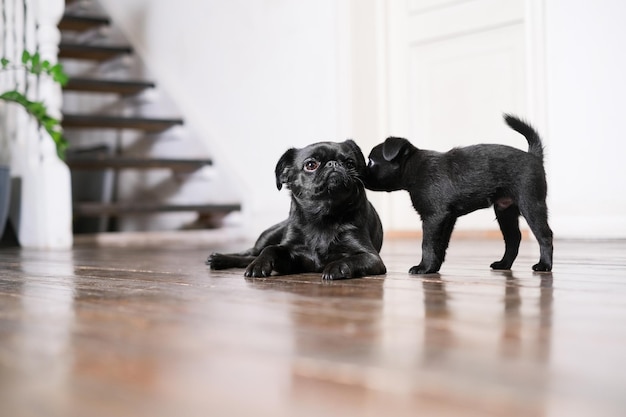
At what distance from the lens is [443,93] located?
4.38 meters

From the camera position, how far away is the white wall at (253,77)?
4520mm

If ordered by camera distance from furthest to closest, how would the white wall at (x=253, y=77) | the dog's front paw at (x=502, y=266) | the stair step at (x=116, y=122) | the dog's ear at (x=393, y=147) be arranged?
the stair step at (x=116, y=122)
the white wall at (x=253, y=77)
the dog's front paw at (x=502, y=266)
the dog's ear at (x=393, y=147)

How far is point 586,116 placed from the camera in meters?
3.41

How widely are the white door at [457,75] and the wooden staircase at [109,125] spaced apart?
1.38 metres

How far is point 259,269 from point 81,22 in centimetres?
495

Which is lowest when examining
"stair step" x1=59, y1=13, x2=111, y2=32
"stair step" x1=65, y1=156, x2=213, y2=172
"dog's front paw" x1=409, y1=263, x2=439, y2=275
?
"dog's front paw" x1=409, y1=263, x2=439, y2=275

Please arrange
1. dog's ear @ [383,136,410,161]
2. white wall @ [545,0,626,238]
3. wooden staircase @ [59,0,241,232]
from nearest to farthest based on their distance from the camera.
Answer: dog's ear @ [383,136,410,161] < white wall @ [545,0,626,238] < wooden staircase @ [59,0,241,232]

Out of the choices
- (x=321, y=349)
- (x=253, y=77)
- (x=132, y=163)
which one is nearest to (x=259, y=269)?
(x=321, y=349)

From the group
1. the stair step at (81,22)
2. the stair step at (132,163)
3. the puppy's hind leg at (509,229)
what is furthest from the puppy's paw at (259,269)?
the stair step at (81,22)

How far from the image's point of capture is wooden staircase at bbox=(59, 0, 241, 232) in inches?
189

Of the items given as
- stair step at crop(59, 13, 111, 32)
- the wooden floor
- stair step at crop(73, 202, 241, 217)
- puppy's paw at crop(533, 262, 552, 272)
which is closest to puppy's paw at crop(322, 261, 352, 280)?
the wooden floor

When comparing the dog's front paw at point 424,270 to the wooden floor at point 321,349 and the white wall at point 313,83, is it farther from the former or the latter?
Result: the white wall at point 313,83

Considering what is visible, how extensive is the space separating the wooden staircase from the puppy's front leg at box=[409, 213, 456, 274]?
10.8ft

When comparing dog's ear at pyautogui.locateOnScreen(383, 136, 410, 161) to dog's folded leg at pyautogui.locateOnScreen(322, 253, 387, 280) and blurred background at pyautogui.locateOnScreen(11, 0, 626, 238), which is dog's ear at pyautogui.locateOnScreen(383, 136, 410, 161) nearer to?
dog's folded leg at pyautogui.locateOnScreen(322, 253, 387, 280)
